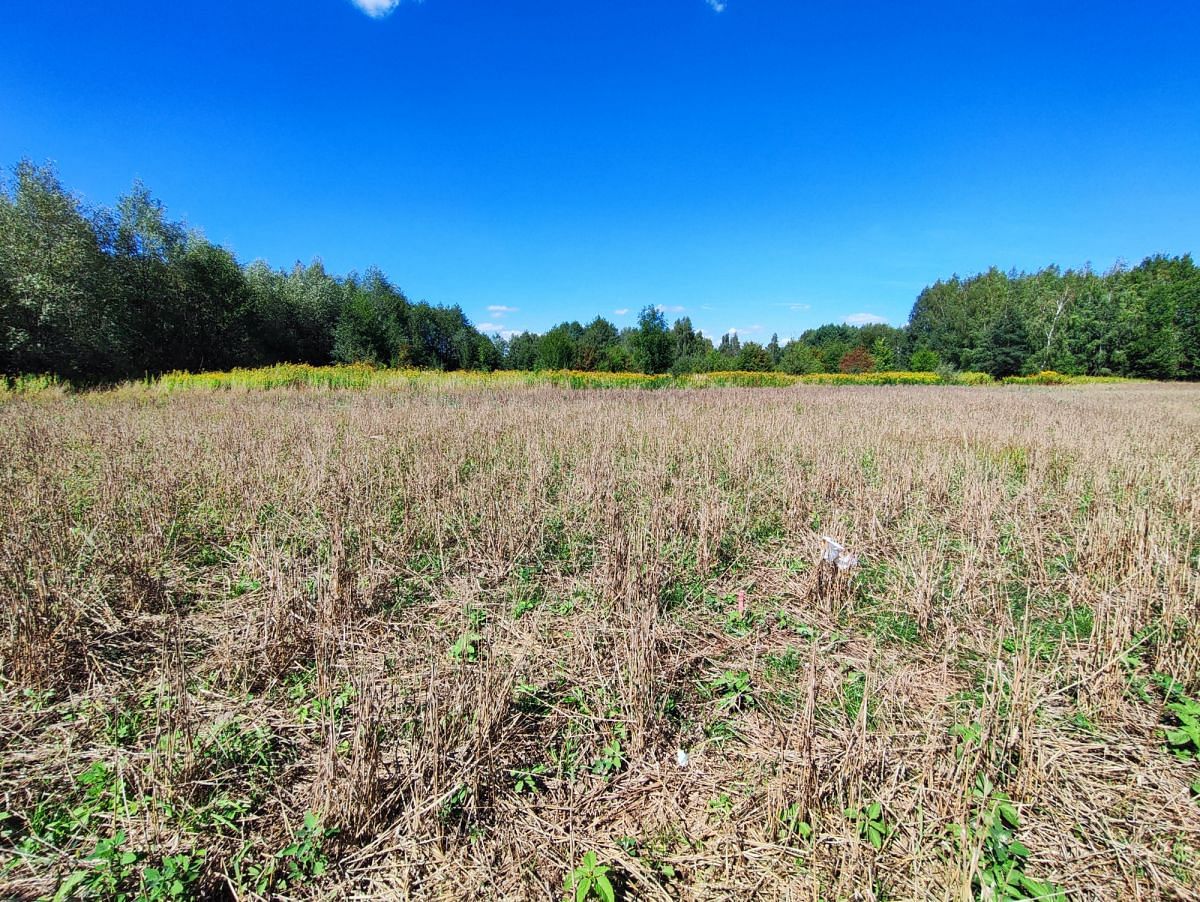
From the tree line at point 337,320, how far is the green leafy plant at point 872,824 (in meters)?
25.8

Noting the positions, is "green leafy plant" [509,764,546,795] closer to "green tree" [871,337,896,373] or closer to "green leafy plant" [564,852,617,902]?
"green leafy plant" [564,852,617,902]

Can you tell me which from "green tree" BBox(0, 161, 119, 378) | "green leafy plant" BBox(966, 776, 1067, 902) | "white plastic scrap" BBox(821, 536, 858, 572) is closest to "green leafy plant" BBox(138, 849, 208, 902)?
"green leafy plant" BBox(966, 776, 1067, 902)

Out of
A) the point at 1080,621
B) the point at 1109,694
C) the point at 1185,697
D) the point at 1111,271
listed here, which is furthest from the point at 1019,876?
the point at 1111,271

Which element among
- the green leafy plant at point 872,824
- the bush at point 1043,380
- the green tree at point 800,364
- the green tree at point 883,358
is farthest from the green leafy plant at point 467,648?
the green tree at point 883,358

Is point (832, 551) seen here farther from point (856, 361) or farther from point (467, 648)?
point (856, 361)

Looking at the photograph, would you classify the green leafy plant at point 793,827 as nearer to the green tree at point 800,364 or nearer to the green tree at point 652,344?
the green tree at point 652,344

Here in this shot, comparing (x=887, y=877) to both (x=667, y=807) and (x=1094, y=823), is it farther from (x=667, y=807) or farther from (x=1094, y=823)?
(x=1094, y=823)

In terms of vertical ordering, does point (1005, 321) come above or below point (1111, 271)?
below

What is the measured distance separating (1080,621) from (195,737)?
4648 millimetres

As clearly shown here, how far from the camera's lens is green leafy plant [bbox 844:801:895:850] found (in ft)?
4.80

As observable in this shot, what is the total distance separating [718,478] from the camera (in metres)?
5.50

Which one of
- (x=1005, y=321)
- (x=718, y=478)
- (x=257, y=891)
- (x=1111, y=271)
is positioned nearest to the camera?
(x=257, y=891)

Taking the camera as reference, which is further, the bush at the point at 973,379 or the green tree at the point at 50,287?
the bush at the point at 973,379

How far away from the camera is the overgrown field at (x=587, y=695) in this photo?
1428 mm
